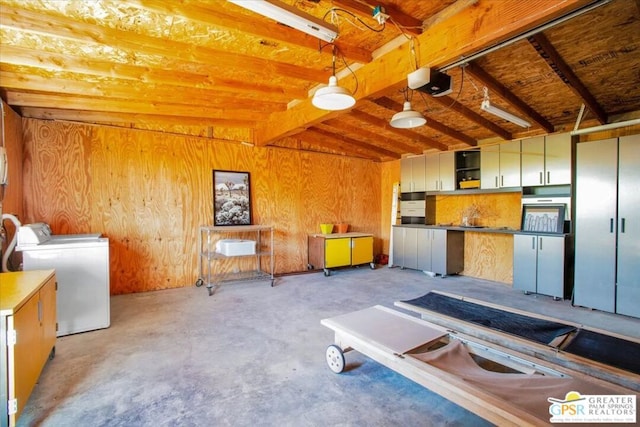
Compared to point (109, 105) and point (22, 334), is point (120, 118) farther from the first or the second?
point (22, 334)

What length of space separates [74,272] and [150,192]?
1883mm

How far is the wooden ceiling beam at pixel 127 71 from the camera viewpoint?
2764 millimetres

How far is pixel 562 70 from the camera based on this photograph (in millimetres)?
3084

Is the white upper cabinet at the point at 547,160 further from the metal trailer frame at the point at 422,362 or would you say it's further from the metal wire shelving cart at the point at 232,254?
the metal wire shelving cart at the point at 232,254

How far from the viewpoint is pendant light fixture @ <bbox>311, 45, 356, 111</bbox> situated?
2.51 meters

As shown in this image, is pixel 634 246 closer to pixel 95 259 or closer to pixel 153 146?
pixel 95 259

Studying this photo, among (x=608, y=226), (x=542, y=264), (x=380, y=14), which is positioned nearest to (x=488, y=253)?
(x=542, y=264)

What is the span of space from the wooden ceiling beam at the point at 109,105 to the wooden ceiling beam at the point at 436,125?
2.08 metres

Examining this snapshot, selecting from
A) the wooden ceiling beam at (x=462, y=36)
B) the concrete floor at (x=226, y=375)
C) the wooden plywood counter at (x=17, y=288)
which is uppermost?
the wooden ceiling beam at (x=462, y=36)

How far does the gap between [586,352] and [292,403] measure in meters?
2.02

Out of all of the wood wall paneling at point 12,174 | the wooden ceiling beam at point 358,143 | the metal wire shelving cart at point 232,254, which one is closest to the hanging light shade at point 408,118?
the wooden ceiling beam at point 358,143

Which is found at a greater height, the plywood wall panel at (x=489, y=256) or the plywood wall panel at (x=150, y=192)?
the plywood wall panel at (x=150, y=192)

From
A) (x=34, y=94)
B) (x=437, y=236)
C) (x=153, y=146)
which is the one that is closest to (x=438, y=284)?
(x=437, y=236)

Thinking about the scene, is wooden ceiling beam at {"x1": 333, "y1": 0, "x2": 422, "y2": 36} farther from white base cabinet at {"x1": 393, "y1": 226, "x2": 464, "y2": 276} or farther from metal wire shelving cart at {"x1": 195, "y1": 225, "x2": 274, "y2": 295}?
white base cabinet at {"x1": 393, "y1": 226, "x2": 464, "y2": 276}
